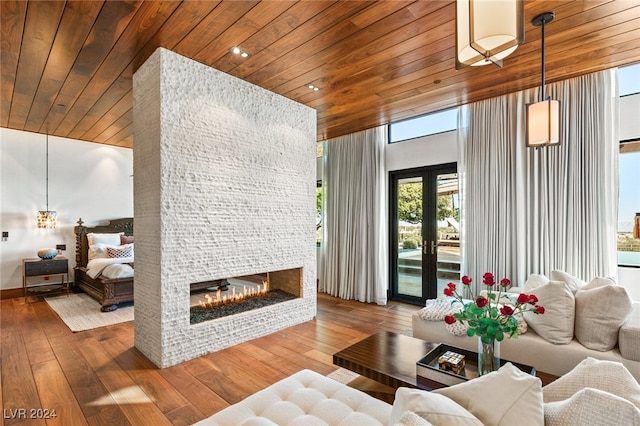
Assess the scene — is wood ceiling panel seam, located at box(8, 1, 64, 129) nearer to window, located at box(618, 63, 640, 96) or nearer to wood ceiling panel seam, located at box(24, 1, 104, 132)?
wood ceiling panel seam, located at box(24, 1, 104, 132)

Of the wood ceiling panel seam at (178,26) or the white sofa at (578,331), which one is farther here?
the wood ceiling panel seam at (178,26)

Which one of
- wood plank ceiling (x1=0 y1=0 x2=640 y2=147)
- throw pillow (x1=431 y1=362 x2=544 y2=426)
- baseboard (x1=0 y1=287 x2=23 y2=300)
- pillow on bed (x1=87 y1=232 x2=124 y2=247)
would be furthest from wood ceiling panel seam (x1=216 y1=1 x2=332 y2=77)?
baseboard (x1=0 y1=287 x2=23 y2=300)

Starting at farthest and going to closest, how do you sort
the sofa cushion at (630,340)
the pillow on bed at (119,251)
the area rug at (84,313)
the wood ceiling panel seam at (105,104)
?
the pillow on bed at (119,251) < the area rug at (84,313) < the wood ceiling panel seam at (105,104) < the sofa cushion at (630,340)

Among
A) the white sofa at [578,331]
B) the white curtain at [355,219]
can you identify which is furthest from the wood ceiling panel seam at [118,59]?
the white sofa at [578,331]

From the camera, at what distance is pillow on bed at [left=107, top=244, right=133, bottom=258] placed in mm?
5547

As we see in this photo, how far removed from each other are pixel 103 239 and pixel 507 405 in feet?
22.6

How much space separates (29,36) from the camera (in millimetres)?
2650

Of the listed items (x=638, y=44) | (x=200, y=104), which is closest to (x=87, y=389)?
(x=200, y=104)

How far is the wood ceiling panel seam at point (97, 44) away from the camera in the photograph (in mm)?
2350

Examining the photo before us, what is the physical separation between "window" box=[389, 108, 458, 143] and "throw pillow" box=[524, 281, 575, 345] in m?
2.85

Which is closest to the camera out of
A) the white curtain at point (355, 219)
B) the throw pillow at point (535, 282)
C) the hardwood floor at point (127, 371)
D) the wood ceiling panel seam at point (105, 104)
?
the hardwood floor at point (127, 371)

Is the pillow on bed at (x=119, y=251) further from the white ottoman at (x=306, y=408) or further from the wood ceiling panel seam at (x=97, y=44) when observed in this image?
the white ottoman at (x=306, y=408)

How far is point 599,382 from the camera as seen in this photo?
3.47 feet

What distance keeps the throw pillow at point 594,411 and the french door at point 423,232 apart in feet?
12.9
